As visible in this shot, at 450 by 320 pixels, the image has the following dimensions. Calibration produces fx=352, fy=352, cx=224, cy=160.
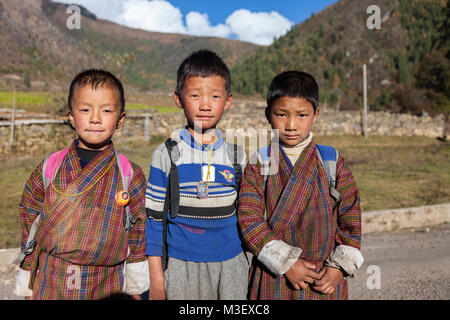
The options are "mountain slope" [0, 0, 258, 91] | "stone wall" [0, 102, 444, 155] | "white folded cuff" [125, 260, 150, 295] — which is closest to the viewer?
"white folded cuff" [125, 260, 150, 295]

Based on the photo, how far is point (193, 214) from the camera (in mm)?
1771

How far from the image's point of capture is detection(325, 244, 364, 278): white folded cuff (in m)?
1.68

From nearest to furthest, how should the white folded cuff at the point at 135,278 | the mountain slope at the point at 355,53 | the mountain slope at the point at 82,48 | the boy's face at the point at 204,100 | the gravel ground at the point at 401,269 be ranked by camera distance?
the white folded cuff at the point at 135,278 < the boy's face at the point at 204,100 < the gravel ground at the point at 401,269 < the mountain slope at the point at 82,48 < the mountain slope at the point at 355,53

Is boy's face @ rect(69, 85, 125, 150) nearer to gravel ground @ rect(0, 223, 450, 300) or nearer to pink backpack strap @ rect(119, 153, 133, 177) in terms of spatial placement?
pink backpack strap @ rect(119, 153, 133, 177)

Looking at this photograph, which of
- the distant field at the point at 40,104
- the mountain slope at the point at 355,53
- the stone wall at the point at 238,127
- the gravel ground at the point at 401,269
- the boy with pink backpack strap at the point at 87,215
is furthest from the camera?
the mountain slope at the point at 355,53

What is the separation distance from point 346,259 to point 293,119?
73 centimetres

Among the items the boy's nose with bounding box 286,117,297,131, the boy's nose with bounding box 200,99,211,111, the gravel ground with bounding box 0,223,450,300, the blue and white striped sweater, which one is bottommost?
the gravel ground with bounding box 0,223,450,300

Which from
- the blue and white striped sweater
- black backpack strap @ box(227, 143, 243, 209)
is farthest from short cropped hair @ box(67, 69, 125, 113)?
black backpack strap @ box(227, 143, 243, 209)

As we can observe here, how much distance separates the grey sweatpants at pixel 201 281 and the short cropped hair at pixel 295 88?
35.7 inches

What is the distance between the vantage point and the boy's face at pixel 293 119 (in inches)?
70.6

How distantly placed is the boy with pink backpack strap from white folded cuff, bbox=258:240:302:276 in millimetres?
597

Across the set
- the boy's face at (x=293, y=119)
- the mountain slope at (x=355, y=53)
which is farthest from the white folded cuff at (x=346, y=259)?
the mountain slope at (x=355, y=53)

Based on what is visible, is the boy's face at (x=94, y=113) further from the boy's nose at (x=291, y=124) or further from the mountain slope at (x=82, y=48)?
the mountain slope at (x=82, y=48)

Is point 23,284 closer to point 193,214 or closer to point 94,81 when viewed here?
point 193,214
